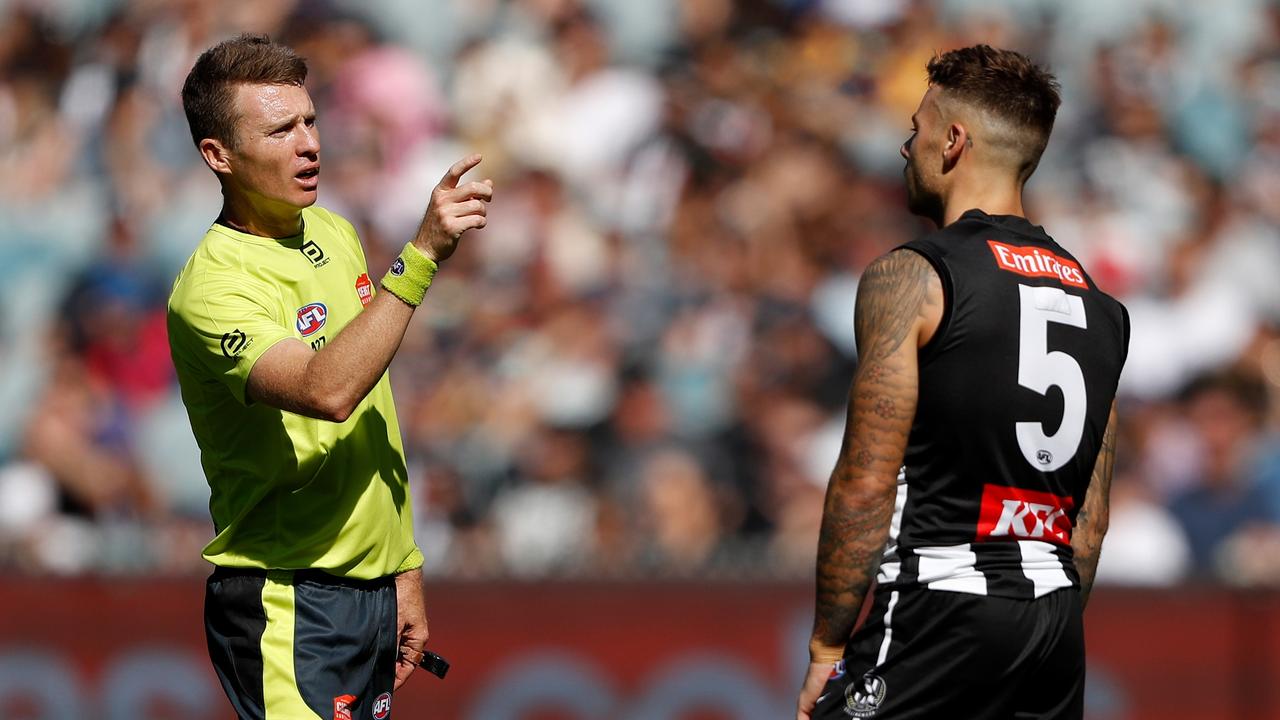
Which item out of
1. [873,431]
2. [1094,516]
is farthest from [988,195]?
[1094,516]

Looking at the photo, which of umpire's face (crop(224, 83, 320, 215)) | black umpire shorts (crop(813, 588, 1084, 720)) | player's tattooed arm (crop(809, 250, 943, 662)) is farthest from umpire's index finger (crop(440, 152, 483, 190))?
black umpire shorts (crop(813, 588, 1084, 720))

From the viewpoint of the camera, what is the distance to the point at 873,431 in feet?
13.0

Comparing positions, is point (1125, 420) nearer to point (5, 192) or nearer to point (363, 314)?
point (363, 314)

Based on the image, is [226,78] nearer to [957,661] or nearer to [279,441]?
[279,441]

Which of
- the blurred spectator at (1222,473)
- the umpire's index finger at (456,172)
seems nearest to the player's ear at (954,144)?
the umpire's index finger at (456,172)

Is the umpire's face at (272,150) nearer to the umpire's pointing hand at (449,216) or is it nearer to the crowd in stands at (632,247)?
the umpire's pointing hand at (449,216)

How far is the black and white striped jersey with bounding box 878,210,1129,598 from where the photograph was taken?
400 cm

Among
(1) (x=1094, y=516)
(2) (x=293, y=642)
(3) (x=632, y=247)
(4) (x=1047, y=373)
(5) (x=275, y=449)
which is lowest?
(2) (x=293, y=642)

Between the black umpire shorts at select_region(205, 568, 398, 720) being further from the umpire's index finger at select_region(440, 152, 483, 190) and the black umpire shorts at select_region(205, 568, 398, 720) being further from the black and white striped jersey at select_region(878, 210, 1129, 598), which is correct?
the black and white striped jersey at select_region(878, 210, 1129, 598)

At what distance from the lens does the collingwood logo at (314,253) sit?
4477mm

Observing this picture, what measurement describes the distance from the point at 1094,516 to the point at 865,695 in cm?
85

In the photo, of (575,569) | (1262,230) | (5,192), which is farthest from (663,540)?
(5,192)

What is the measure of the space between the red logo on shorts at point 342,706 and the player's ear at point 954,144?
2.10 m

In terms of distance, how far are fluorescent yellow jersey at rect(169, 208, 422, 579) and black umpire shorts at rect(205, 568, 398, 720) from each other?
56 mm
